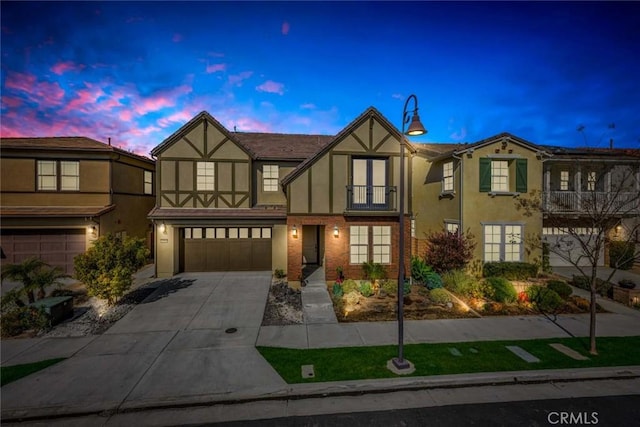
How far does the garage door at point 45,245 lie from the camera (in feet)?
49.5

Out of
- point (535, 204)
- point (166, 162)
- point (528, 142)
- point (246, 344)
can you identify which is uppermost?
point (528, 142)

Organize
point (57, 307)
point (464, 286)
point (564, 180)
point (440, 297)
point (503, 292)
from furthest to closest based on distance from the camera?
point (564, 180)
point (464, 286)
point (440, 297)
point (503, 292)
point (57, 307)

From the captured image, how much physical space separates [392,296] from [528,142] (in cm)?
1107

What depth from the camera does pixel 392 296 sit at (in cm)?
1252

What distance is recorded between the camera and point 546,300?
10594 mm

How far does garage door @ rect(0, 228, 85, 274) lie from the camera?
15.1m

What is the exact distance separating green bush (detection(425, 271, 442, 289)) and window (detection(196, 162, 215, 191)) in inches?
478

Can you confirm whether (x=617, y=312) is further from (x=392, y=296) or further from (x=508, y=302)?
(x=392, y=296)

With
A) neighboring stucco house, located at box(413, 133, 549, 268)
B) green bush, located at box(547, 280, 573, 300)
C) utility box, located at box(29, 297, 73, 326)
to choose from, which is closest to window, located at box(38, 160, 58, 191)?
utility box, located at box(29, 297, 73, 326)

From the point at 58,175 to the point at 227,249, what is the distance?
10.1 metres

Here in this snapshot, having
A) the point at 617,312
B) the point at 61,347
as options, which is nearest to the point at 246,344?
the point at 61,347

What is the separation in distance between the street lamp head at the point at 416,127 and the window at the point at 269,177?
441 inches

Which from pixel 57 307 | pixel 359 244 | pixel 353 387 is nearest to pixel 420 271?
pixel 359 244

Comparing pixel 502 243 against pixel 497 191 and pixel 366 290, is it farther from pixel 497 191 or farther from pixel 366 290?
pixel 366 290
